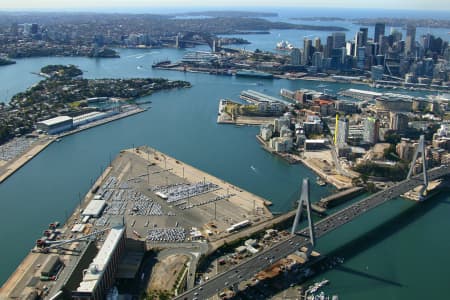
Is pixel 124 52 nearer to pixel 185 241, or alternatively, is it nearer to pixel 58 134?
pixel 58 134

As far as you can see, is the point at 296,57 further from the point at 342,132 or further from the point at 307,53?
the point at 342,132

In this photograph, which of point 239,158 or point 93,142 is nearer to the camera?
point 239,158

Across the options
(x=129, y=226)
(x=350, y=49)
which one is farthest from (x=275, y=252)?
(x=350, y=49)

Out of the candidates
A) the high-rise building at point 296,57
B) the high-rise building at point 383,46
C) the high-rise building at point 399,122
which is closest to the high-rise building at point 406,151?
the high-rise building at point 399,122

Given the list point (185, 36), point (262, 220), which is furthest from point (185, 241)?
point (185, 36)

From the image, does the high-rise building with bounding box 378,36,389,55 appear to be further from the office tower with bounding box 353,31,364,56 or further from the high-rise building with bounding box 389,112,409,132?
the high-rise building with bounding box 389,112,409,132

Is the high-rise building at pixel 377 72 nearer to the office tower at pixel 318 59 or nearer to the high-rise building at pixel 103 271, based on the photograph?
the office tower at pixel 318 59

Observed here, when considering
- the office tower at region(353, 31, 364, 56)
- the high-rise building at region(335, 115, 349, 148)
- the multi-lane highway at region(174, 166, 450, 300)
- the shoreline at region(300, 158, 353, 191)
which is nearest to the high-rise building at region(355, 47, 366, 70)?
the office tower at region(353, 31, 364, 56)
